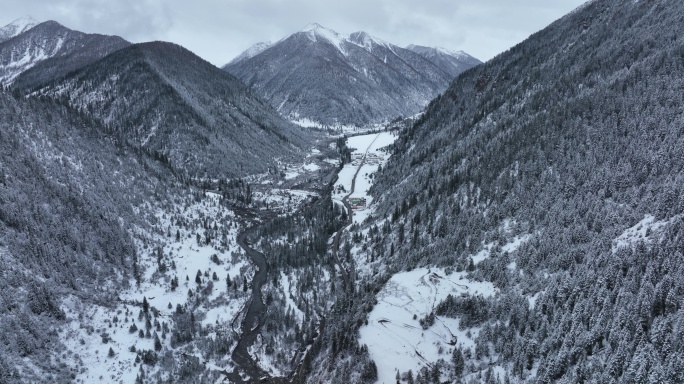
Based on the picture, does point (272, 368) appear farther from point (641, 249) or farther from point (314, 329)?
point (641, 249)

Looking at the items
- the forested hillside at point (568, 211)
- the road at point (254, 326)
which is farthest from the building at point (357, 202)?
the road at point (254, 326)

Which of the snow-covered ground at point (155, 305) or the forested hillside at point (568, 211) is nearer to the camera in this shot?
the forested hillside at point (568, 211)

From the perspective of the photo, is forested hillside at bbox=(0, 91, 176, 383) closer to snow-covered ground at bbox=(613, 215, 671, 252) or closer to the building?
the building

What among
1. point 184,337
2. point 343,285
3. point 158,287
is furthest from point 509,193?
point 158,287

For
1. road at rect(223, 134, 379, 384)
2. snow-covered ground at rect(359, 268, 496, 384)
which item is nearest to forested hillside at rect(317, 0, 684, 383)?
snow-covered ground at rect(359, 268, 496, 384)

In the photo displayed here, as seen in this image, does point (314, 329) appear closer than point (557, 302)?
No

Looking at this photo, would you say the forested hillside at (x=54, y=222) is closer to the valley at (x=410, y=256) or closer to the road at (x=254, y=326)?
the valley at (x=410, y=256)

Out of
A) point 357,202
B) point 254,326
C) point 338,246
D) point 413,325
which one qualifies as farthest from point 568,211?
point 357,202
